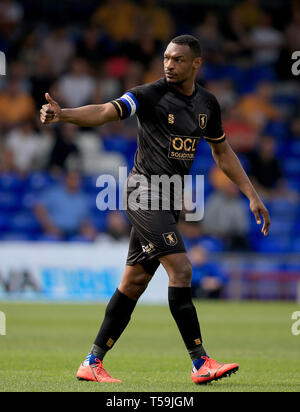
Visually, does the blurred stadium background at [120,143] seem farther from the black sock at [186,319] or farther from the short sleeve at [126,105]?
the short sleeve at [126,105]

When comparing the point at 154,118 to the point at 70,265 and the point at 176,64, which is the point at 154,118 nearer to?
the point at 176,64

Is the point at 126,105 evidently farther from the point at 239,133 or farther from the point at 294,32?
the point at 294,32

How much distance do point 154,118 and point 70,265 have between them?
29.4 ft

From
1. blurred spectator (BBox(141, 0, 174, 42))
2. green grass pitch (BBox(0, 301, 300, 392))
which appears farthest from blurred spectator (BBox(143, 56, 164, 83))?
green grass pitch (BBox(0, 301, 300, 392))

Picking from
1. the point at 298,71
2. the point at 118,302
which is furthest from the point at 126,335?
the point at 298,71

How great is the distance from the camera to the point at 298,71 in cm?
2045

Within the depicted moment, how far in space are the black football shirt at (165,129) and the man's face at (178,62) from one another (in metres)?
0.12

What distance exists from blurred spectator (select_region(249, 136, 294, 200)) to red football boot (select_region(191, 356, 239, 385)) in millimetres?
11743

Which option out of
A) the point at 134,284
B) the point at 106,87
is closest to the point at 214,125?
the point at 134,284

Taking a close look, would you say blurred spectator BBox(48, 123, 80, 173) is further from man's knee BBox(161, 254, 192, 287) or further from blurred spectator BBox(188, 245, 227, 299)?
man's knee BBox(161, 254, 192, 287)

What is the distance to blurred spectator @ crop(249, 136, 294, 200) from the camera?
17.8 m

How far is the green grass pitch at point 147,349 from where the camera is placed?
6.19 m

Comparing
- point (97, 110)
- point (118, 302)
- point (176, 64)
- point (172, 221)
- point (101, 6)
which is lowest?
point (118, 302)

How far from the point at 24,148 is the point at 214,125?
428 inches
